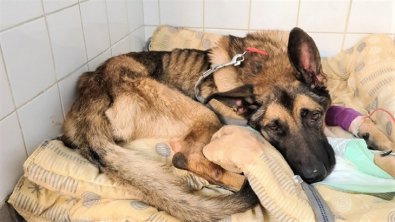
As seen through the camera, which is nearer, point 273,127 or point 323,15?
point 273,127

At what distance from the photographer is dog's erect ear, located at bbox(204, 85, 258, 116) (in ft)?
6.22

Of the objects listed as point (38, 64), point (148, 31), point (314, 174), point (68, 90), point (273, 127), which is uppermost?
point (38, 64)

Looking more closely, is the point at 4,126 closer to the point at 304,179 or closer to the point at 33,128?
the point at 33,128

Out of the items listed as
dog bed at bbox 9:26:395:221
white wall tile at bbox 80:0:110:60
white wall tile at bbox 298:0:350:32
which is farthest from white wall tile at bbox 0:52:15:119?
white wall tile at bbox 298:0:350:32

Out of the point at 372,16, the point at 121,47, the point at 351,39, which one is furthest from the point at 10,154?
the point at 372,16

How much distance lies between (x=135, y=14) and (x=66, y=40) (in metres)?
1.11

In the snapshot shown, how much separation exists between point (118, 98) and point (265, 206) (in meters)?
1.07

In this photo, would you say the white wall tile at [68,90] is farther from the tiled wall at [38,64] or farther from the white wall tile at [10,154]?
the white wall tile at [10,154]

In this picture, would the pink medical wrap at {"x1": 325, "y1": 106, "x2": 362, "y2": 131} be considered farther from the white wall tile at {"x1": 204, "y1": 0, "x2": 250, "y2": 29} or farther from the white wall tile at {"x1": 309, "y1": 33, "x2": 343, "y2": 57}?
the white wall tile at {"x1": 204, "y1": 0, "x2": 250, "y2": 29}

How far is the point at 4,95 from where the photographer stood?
1632 mm

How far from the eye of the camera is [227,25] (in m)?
3.10

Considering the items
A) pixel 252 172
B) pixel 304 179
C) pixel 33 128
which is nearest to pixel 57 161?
pixel 33 128

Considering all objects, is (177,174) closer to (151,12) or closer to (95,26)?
(95,26)

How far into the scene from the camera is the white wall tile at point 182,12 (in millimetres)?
3074
